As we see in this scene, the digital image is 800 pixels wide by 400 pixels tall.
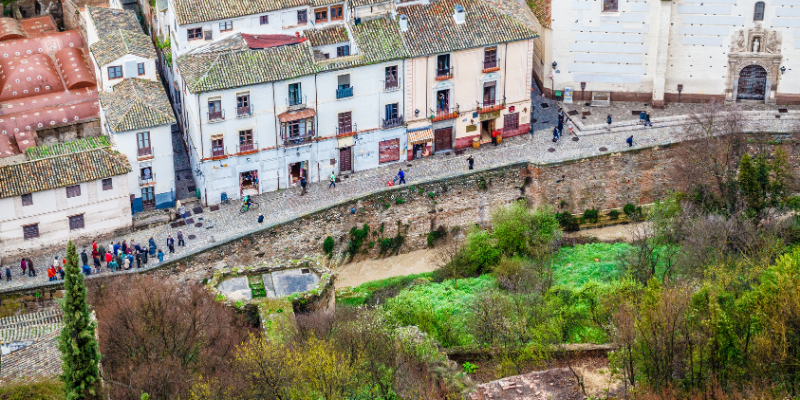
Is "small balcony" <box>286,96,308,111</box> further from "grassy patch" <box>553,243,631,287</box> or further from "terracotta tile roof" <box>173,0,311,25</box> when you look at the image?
"grassy patch" <box>553,243,631,287</box>

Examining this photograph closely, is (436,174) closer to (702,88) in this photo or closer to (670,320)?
(702,88)

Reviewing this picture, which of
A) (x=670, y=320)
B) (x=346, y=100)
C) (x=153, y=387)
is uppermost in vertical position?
(x=346, y=100)

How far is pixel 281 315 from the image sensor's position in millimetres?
67688

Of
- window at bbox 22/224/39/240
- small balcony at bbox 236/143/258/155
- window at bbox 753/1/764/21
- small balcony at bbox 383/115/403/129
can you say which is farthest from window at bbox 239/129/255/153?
window at bbox 753/1/764/21

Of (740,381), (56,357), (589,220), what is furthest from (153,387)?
(589,220)

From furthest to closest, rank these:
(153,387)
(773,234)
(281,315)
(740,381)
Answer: (773,234)
(281,315)
(153,387)
(740,381)

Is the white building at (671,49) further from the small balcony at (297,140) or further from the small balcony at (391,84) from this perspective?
the small balcony at (297,140)

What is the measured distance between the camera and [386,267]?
8300 cm

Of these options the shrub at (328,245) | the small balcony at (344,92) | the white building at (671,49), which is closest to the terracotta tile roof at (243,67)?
the small balcony at (344,92)

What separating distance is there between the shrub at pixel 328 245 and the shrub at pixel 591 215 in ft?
55.7

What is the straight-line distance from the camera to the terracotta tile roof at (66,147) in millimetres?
77938

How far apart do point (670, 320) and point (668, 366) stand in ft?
6.30

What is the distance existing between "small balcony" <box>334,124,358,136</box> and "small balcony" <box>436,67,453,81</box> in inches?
241

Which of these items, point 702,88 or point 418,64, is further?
point 702,88
